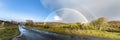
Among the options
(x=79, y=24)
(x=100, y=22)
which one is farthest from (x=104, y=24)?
(x=79, y=24)

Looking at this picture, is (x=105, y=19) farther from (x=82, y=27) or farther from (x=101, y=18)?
(x=82, y=27)

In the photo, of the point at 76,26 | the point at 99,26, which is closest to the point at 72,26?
the point at 76,26

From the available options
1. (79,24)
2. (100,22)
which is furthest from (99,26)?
(79,24)

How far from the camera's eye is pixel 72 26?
104375mm

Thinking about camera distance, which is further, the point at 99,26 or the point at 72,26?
the point at 99,26

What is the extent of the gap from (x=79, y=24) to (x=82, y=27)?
5.33m

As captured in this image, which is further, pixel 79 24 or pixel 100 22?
pixel 100 22

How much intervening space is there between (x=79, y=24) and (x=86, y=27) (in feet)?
23.0

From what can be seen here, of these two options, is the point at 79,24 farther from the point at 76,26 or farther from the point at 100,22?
the point at 100,22

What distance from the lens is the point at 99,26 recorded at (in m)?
114

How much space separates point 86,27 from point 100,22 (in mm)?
18528

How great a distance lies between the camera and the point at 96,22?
12131 centimetres

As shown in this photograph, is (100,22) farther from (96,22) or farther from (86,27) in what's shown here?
(86,27)

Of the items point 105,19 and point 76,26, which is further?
point 105,19
